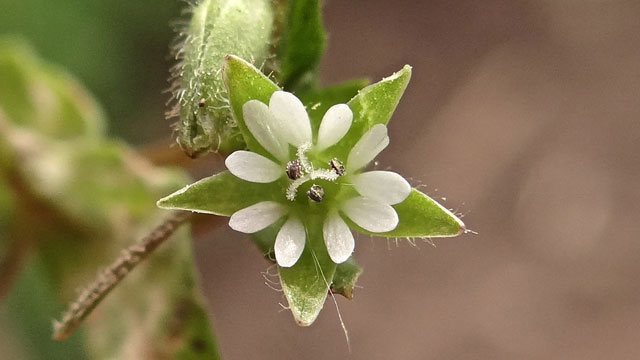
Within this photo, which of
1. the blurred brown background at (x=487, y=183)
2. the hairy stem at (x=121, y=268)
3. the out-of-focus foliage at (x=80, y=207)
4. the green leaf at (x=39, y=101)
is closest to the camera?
the hairy stem at (x=121, y=268)

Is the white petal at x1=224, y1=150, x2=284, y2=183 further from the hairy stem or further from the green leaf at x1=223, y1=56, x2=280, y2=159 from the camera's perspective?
the hairy stem

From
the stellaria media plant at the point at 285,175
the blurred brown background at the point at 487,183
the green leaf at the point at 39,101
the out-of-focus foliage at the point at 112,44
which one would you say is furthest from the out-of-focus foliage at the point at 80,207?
the blurred brown background at the point at 487,183

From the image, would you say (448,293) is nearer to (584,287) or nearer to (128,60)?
(584,287)

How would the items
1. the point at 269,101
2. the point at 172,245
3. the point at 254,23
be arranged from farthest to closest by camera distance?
the point at 172,245, the point at 254,23, the point at 269,101

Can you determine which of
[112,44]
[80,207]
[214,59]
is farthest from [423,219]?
[112,44]

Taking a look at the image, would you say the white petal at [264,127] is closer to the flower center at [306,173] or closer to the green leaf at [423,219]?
the flower center at [306,173]

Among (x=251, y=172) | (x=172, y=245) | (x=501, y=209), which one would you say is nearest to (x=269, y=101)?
(x=251, y=172)

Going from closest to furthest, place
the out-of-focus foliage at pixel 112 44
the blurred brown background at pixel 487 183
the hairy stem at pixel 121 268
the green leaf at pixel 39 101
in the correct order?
1. the hairy stem at pixel 121 268
2. the green leaf at pixel 39 101
3. the out-of-focus foliage at pixel 112 44
4. the blurred brown background at pixel 487 183
